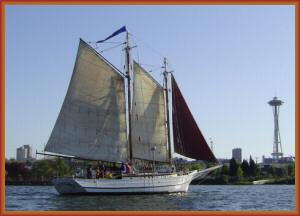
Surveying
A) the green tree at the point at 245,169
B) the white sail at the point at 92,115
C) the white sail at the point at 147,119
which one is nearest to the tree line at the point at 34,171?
the green tree at the point at 245,169

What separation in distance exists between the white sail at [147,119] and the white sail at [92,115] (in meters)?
2.54

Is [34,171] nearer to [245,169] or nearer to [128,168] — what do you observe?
[245,169]

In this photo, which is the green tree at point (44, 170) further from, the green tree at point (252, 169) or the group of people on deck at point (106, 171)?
the group of people on deck at point (106, 171)

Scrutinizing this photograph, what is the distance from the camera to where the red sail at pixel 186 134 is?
57656mm

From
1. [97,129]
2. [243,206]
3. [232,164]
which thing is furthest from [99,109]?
[232,164]

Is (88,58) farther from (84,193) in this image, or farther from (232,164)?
(232,164)

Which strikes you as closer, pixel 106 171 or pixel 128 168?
pixel 106 171

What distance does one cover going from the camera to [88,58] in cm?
5266

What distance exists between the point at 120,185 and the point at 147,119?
979 centimetres

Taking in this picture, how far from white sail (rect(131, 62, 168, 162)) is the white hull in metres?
4.30

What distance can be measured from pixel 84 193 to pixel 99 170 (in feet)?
9.82

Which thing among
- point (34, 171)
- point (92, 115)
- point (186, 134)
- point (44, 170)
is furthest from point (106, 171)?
point (34, 171)

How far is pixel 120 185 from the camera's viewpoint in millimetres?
50875

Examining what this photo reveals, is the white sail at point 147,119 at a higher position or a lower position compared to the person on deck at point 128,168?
higher
